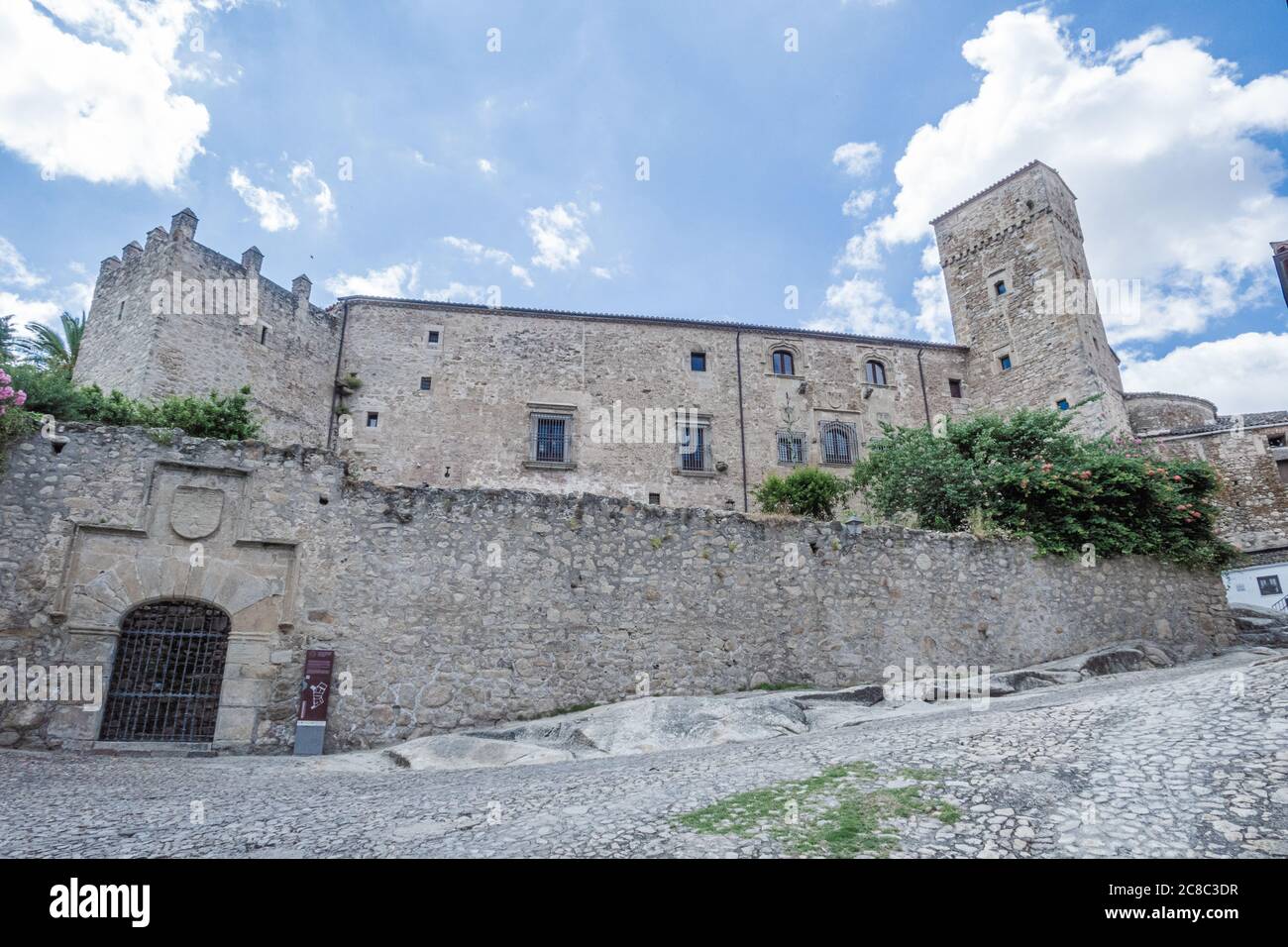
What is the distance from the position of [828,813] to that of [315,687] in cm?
703

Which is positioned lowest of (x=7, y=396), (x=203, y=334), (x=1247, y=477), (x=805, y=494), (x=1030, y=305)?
(x=7, y=396)

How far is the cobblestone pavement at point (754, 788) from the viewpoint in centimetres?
388

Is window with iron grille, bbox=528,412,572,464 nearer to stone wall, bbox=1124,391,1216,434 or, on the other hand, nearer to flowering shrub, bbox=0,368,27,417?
flowering shrub, bbox=0,368,27,417

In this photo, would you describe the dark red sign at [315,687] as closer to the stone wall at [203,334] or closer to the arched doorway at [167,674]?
the arched doorway at [167,674]

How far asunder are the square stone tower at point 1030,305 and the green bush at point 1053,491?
12.8 m

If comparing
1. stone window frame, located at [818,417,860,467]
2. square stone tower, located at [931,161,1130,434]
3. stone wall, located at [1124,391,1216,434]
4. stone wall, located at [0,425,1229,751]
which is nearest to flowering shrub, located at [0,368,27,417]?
stone wall, located at [0,425,1229,751]

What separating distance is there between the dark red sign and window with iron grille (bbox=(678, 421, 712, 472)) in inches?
703

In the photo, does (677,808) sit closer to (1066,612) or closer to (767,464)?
(1066,612)

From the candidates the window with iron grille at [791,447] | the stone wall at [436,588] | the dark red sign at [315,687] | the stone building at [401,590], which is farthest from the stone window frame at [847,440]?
the dark red sign at [315,687]

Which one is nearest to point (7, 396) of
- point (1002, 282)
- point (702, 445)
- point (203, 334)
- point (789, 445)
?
point (203, 334)

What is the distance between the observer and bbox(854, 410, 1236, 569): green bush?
14000 millimetres

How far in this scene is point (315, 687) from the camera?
29.8ft

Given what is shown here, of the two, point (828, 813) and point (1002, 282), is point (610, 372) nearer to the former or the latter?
point (1002, 282)

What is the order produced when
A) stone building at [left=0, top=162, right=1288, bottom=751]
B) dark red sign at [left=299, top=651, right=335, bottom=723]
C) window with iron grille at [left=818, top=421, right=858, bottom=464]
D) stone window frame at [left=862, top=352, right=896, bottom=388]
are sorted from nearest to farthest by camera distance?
1. stone building at [left=0, top=162, right=1288, bottom=751]
2. dark red sign at [left=299, top=651, right=335, bottom=723]
3. window with iron grille at [left=818, top=421, right=858, bottom=464]
4. stone window frame at [left=862, top=352, right=896, bottom=388]
